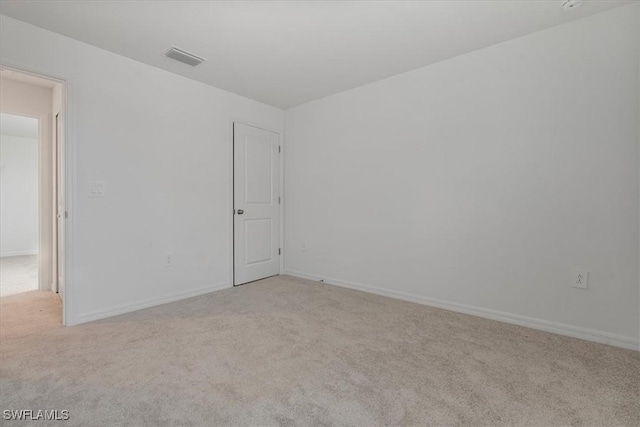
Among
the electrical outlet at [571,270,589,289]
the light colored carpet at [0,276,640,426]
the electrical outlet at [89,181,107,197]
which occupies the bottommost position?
the light colored carpet at [0,276,640,426]

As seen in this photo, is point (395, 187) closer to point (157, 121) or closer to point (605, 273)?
point (605, 273)

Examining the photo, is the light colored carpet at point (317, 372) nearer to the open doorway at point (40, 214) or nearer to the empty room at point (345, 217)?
the empty room at point (345, 217)

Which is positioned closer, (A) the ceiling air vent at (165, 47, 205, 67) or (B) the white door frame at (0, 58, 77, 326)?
(B) the white door frame at (0, 58, 77, 326)

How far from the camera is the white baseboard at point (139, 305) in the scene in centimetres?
255

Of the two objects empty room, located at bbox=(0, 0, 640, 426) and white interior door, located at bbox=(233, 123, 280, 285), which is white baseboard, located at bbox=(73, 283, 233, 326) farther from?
white interior door, located at bbox=(233, 123, 280, 285)

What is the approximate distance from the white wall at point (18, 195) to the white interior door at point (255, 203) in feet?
18.5

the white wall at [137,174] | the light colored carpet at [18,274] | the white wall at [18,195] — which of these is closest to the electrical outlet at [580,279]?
the white wall at [137,174]

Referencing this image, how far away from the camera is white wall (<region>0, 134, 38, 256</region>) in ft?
19.6

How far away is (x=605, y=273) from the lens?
2180 millimetres

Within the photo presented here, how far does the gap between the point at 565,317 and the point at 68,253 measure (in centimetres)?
404

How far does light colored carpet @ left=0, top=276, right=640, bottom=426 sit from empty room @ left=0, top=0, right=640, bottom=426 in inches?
0.7

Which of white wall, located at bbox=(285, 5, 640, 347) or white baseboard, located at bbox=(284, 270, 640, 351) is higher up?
white wall, located at bbox=(285, 5, 640, 347)

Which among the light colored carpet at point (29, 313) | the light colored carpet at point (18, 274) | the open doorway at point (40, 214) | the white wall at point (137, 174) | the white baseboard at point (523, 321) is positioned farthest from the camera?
the light colored carpet at point (18, 274)

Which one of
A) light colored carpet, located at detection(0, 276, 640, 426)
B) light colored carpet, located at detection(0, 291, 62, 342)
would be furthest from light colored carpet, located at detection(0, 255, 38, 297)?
light colored carpet, located at detection(0, 276, 640, 426)
